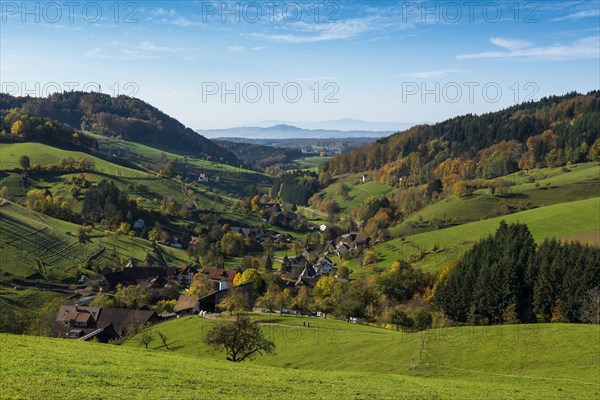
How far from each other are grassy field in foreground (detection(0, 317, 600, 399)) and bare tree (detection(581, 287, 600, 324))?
12.9m

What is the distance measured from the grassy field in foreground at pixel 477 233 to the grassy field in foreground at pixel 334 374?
182ft

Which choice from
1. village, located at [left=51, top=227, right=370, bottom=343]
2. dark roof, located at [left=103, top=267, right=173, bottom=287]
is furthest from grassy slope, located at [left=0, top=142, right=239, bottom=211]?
dark roof, located at [left=103, top=267, right=173, bottom=287]

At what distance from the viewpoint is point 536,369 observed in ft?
126

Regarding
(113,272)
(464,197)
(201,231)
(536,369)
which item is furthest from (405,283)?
(201,231)

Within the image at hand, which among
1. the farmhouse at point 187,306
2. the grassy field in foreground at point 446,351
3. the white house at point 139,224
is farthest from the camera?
the white house at point 139,224

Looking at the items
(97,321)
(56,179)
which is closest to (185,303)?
(97,321)

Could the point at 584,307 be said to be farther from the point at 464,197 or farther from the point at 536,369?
the point at 464,197

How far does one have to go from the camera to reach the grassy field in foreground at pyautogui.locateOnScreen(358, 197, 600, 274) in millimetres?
101250

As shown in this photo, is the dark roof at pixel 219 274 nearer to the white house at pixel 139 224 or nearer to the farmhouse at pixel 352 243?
the farmhouse at pixel 352 243

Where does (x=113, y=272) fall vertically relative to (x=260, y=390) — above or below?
below

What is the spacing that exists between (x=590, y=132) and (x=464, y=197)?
6779cm

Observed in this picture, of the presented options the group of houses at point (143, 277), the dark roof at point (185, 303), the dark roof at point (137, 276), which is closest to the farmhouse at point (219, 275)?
the group of houses at point (143, 277)

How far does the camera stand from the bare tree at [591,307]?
57844 mm

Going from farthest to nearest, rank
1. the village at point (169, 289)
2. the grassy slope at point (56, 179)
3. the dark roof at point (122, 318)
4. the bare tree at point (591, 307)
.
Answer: the grassy slope at point (56, 179)
the village at point (169, 289)
the dark roof at point (122, 318)
the bare tree at point (591, 307)
